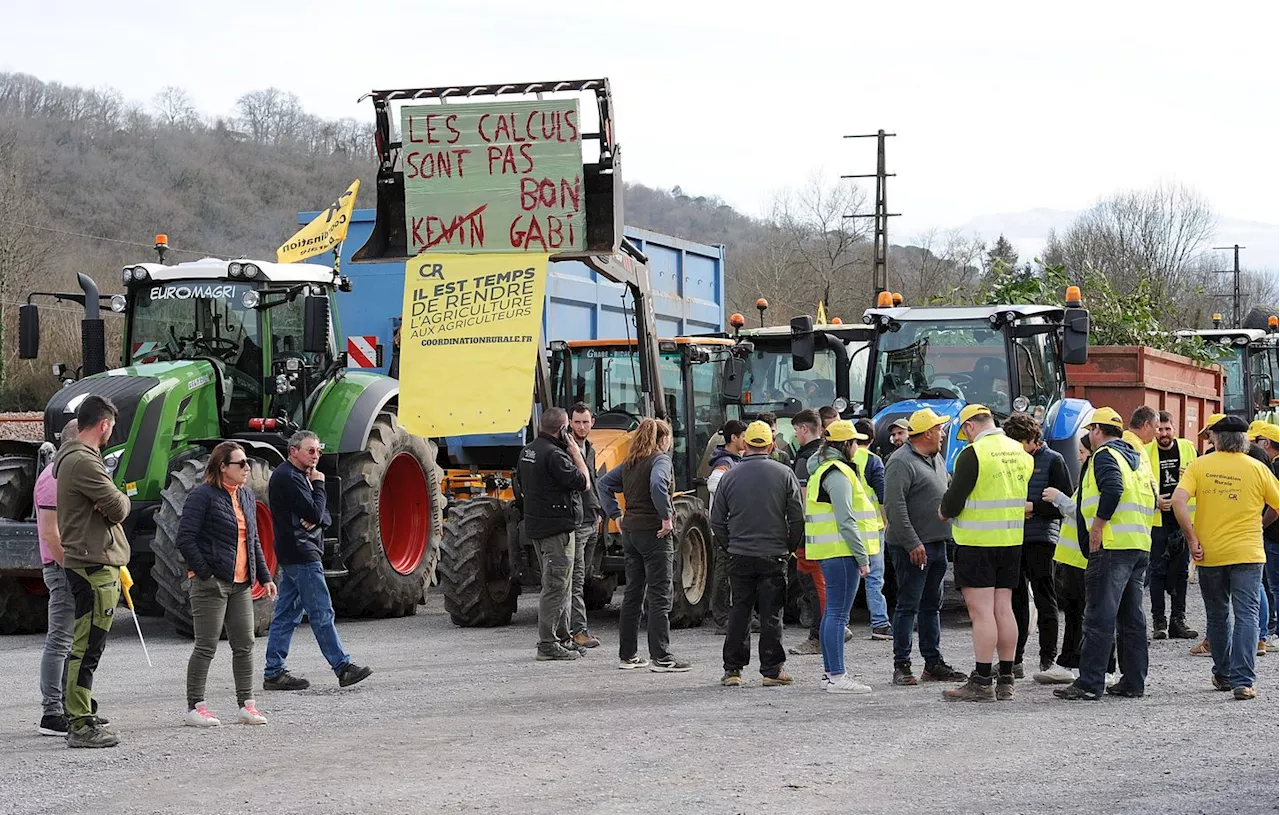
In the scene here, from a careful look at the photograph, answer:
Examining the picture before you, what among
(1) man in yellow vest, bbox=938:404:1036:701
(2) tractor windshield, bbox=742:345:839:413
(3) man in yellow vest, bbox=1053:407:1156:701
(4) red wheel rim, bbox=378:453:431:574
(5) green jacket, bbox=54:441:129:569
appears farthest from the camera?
(2) tractor windshield, bbox=742:345:839:413

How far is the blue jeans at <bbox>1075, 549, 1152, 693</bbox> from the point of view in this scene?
9195 mm

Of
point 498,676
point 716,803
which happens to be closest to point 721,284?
point 498,676

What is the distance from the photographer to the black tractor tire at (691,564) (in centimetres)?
1262

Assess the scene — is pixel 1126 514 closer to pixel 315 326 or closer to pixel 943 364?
pixel 943 364

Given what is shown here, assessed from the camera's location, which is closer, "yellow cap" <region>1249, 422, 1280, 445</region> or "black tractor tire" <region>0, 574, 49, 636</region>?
"yellow cap" <region>1249, 422, 1280, 445</region>

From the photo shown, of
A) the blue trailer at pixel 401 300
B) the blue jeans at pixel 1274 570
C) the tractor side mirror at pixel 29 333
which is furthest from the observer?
the blue trailer at pixel 401 300

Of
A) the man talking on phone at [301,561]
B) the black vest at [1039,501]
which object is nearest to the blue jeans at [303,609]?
the man talking on phone at [301,561]

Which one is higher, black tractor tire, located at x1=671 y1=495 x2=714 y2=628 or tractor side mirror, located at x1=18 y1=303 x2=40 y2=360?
tractor side mirror, located at x1=18 y1=303 x2=40 y2=360

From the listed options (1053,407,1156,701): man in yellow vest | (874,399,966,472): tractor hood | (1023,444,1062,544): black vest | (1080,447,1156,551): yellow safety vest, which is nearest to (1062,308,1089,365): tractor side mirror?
(874,399,966,472): tractor hood

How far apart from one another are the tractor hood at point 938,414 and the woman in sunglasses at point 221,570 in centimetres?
636

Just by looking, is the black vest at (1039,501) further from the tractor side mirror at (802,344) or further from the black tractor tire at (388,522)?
the black tractor tire at (388,522)

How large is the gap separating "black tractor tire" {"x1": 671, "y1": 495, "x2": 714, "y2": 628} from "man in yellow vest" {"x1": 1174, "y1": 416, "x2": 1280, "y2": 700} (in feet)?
13.5

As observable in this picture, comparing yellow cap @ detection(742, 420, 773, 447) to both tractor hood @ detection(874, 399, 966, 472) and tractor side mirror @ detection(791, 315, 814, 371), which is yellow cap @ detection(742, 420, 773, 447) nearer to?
tractor hood @ detection(874, 399, 966, 472)

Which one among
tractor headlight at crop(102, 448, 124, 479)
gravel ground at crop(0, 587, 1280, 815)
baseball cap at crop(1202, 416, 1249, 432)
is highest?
baseball cap at crop(1202, 416, 1249, 432)
